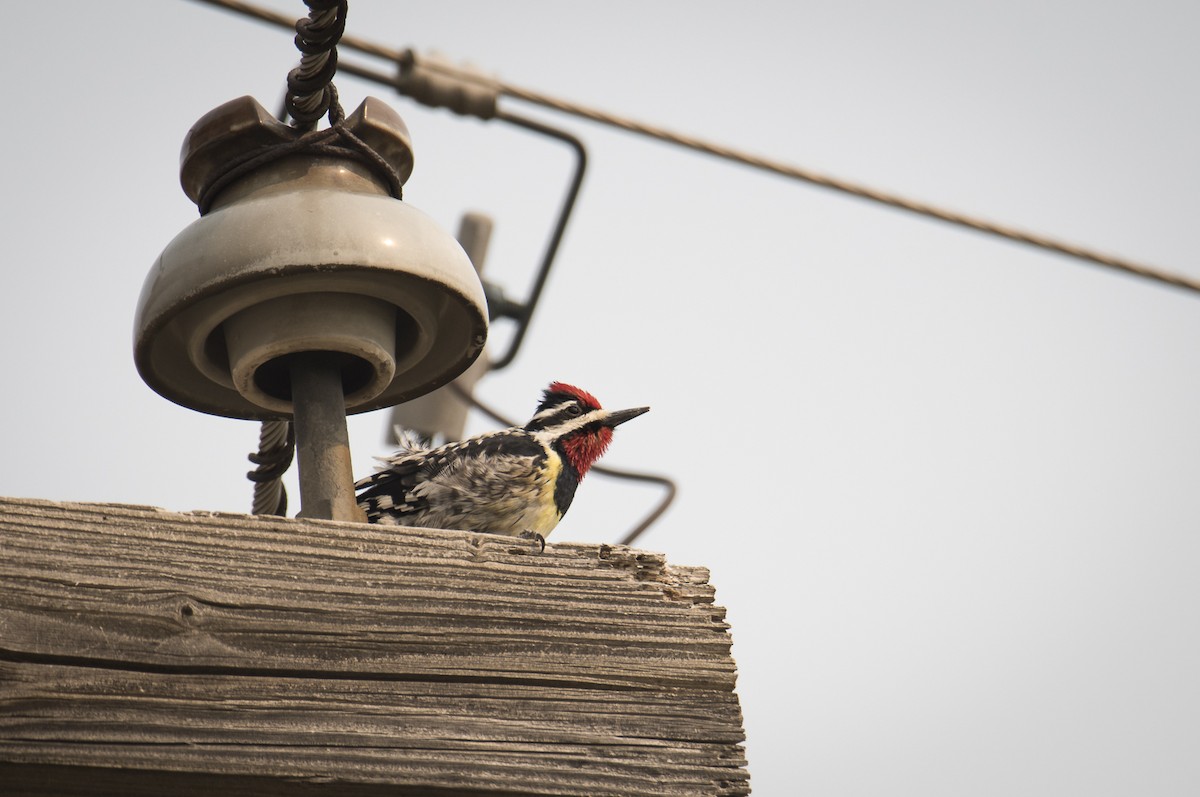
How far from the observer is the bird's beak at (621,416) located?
5.33 m

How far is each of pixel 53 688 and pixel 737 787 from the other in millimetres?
827

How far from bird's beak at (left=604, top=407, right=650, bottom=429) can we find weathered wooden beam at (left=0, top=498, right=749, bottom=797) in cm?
345

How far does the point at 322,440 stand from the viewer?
2.19 metres

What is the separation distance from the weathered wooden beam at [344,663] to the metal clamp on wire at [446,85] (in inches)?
116

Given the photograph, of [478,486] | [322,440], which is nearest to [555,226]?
[478,486]

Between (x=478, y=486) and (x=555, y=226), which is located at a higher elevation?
(x=555, y=226)

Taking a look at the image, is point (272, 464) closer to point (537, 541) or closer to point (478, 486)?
point (537, 541)

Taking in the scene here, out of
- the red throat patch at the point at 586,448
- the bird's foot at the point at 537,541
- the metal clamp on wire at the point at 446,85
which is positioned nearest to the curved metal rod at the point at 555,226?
the metal clamp on wire at the point at 446,85

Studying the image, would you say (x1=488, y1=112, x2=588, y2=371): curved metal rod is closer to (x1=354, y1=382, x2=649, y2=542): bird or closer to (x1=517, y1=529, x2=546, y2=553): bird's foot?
(x1=354, y1=382, x2=649, y2=542): bird

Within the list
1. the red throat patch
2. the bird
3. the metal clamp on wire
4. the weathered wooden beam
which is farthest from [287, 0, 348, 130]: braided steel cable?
the red throat patch

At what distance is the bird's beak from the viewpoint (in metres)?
5.33

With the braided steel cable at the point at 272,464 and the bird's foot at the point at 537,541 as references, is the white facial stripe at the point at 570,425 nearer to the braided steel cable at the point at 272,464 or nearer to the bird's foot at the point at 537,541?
the braided steel cable at the point at 272,464

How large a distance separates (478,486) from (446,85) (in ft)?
4.43

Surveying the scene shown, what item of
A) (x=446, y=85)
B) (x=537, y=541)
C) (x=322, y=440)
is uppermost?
(x=446, y=85)
